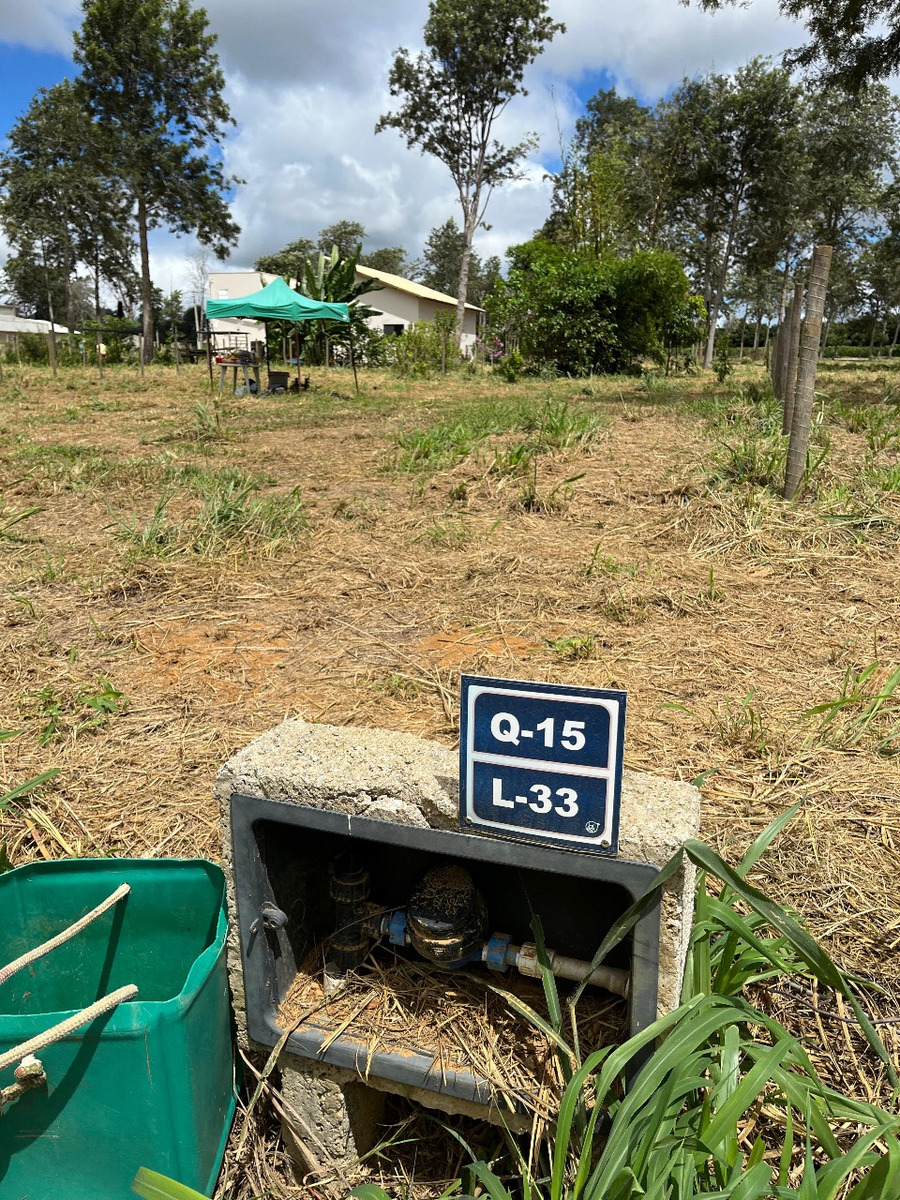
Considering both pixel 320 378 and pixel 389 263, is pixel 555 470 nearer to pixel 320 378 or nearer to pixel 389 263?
pixel 320 378

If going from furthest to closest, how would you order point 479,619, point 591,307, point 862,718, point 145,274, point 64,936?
1. point 145,274
2. point 591,307
3. point 479,619
4. point 862,718
5. point 64,936

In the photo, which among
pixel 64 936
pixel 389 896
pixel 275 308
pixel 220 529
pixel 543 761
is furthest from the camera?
pixel 275 308

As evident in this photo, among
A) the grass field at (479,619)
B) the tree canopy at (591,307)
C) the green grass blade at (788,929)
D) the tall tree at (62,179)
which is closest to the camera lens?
the green grass blade at (788,929)

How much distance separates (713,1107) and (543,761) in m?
0.55

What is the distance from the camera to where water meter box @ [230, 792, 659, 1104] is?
1.24m

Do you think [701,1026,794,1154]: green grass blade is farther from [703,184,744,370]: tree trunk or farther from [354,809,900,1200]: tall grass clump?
[703,184,744,370]: tree trunk

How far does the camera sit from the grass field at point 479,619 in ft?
6.29

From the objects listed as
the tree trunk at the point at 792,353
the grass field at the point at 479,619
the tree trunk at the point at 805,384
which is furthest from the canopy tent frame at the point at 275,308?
the tree trunk at the point at 805,384

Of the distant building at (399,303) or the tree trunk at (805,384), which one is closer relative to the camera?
the tree trunk at (805,384)

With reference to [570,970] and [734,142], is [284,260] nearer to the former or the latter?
[734,142]

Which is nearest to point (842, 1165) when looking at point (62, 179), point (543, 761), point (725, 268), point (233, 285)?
point (543, 761)

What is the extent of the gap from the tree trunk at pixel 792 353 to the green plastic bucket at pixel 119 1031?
4537 millimetres

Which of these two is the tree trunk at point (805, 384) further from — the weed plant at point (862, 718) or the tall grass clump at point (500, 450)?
the weed plant at point (862, 718)

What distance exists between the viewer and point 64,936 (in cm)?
135
